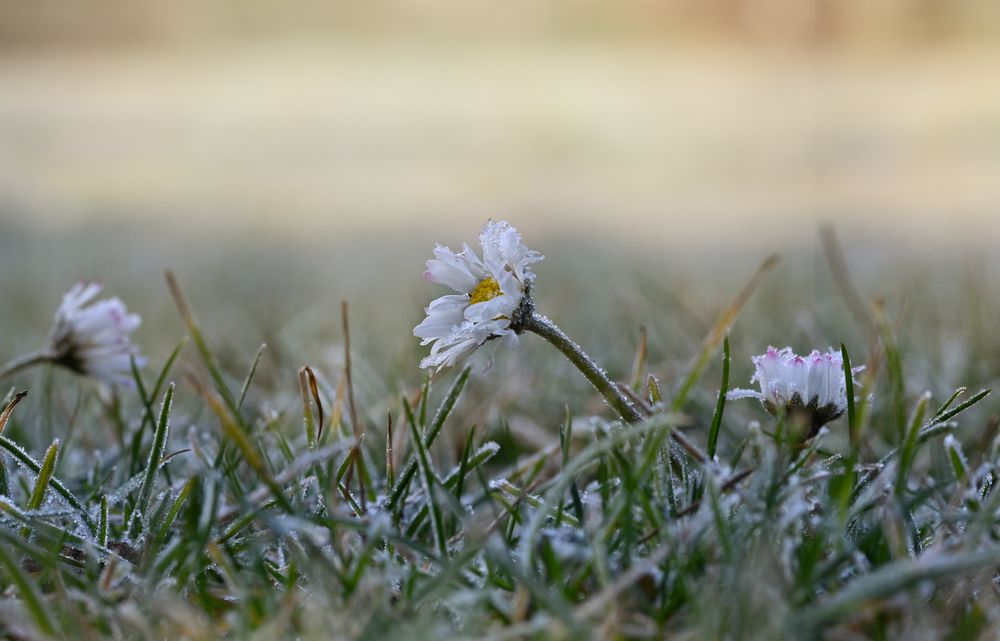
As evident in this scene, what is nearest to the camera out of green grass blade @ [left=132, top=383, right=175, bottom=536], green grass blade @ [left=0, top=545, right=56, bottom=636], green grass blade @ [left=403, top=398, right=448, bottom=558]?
green grass blade @ [left=0, top=545, right=56, bottom=636]

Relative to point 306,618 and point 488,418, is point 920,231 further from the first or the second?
point 306,618

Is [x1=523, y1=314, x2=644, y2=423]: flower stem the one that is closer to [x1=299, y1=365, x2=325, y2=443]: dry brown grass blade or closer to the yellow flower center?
the yellow flower center

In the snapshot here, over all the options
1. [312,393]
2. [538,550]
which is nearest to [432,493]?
[538,550]

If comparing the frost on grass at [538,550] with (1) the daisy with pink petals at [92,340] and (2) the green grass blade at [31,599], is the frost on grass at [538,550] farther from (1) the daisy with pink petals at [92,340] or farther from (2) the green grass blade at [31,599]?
(1) the daisy with pink petals at [92,340]

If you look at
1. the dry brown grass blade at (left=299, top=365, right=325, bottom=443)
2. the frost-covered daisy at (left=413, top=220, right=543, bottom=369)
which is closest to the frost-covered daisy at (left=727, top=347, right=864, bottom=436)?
the frost-covered daisy at (left=413, top=220, right=543, bottom=369)

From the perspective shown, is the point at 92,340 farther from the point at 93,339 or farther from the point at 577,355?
the point at 577,355

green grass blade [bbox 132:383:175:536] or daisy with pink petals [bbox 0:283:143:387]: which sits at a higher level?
daisy with pink petals [bbox 0:283:143:387]
